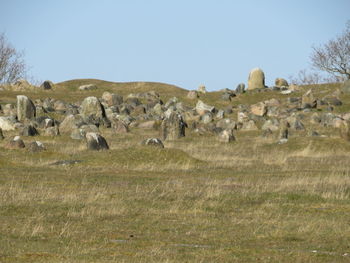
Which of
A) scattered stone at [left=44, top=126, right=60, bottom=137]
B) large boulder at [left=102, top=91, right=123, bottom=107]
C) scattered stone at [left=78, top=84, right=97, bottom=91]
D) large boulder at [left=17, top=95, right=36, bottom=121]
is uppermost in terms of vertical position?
scattered stone at [left=78, top=84, right=97, bottom=91]

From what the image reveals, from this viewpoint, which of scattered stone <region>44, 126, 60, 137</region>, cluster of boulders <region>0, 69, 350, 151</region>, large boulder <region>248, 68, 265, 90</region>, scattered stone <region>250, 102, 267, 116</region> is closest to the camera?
scattered stone <region>44, 126, 60, 137</region>

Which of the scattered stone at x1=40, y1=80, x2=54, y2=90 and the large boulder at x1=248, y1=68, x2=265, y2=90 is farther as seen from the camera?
the scattered stone at x1=40, y1=80, x2=54, y2=90

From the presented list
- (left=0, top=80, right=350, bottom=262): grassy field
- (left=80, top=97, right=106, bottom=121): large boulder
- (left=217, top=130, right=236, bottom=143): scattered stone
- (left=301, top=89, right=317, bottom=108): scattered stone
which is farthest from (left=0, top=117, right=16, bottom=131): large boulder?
(left=301, top=89, right=317, bottom=108): scattered stone

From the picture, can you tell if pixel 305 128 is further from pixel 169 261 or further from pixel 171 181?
pixel 169 261

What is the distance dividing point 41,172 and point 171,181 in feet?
21.0

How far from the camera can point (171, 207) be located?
23.5 metres

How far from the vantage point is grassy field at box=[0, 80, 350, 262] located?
653 inches

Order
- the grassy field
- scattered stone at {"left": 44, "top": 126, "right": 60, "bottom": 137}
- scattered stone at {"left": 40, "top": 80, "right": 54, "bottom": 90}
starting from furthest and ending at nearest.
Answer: scattered stone at {"left": 40, "top": 80, "right": 54, "bottom": 90} → scattered stone at {"left": 44, "top": 126, "right": 60, "bottom": 137} → the grassy field

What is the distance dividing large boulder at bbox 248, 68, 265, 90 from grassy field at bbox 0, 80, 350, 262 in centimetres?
6069

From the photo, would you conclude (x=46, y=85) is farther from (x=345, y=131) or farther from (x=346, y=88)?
(x=345, y=131)

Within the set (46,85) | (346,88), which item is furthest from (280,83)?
(46,85)

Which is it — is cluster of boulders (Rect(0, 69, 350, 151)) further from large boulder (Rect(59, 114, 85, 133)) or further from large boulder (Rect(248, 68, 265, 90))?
large boulder (Rect(248, 68, 265, 90))

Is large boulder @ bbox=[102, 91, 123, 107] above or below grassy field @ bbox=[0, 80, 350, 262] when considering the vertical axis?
above

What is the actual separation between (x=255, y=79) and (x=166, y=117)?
47.3 m
